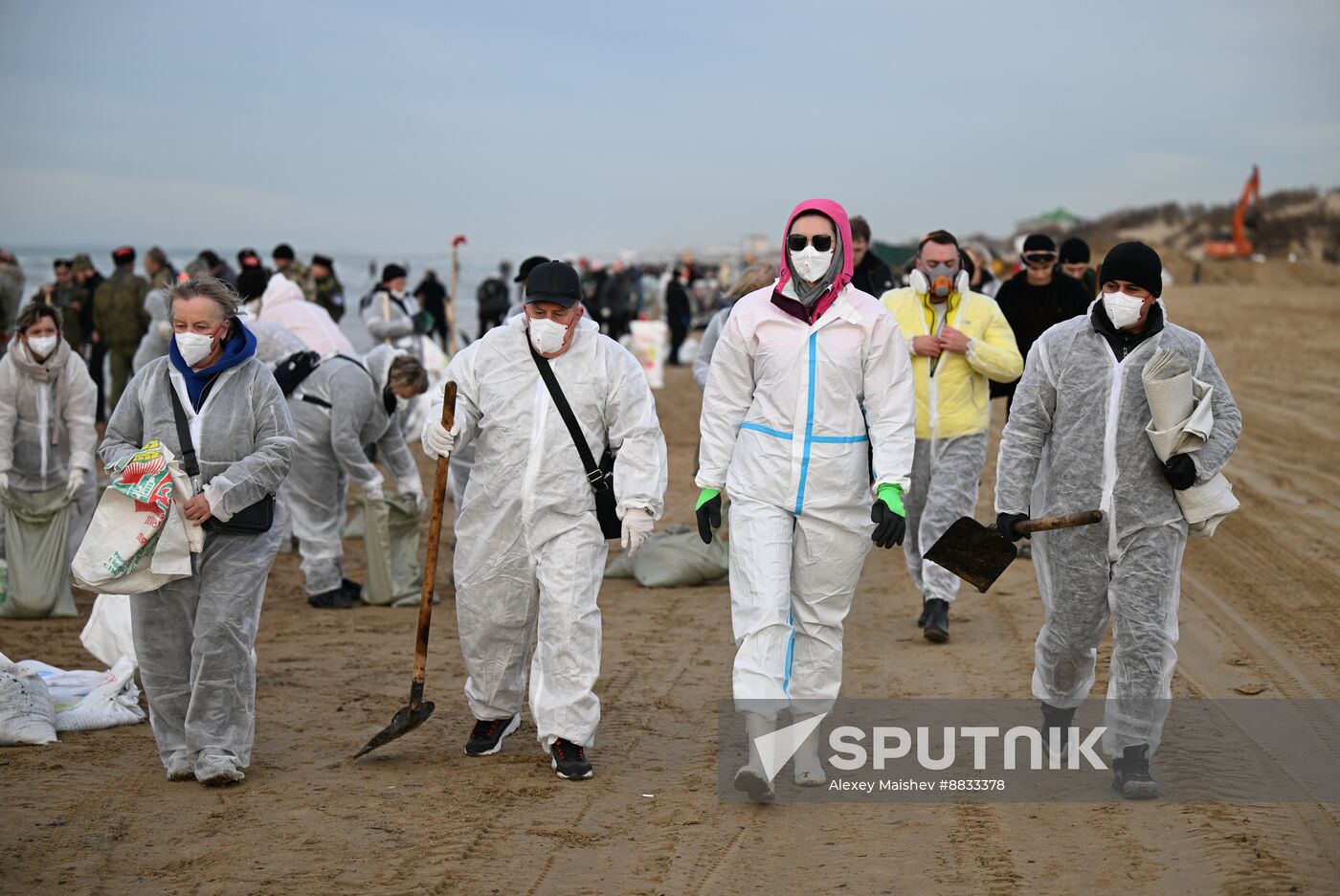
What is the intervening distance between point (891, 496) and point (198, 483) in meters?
2.59

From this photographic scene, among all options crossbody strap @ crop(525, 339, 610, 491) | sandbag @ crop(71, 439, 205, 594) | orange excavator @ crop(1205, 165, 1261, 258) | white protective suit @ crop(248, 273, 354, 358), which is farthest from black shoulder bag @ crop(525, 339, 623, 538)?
orange excavator @ crop(1205, 165, 1261, 258)

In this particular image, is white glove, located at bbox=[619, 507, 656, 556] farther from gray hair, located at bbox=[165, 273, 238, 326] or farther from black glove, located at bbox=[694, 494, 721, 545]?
gray hair, located at bbox=[165, 273, 238, 326]

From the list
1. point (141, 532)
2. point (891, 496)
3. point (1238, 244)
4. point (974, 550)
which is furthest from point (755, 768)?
point (1238, 244)

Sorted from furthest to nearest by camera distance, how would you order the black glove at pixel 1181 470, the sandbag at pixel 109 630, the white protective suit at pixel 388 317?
the white protective suit at pixel 388 317 → the sandbag at pixel 109 630 → the black glove at pixel 1181 470

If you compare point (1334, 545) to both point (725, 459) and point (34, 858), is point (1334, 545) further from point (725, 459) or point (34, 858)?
point (34, 858)

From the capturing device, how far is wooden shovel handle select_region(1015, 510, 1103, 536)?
17.4 ft

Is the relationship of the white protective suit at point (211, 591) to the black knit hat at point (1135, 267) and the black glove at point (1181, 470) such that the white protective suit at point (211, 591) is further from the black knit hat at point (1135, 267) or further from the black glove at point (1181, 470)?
the black glove at point (1181, 470)

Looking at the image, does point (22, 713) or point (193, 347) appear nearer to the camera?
point (193, 347)

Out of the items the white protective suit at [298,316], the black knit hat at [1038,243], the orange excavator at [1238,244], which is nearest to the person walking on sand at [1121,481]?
the black knit hat at [1038,243]

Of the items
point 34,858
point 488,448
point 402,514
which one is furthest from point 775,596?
point 402,514

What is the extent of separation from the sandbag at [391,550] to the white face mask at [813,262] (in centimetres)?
449

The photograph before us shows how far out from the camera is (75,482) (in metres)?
8.77

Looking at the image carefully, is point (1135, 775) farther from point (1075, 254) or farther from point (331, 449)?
point (331, 449)

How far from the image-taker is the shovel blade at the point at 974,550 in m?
5.72
